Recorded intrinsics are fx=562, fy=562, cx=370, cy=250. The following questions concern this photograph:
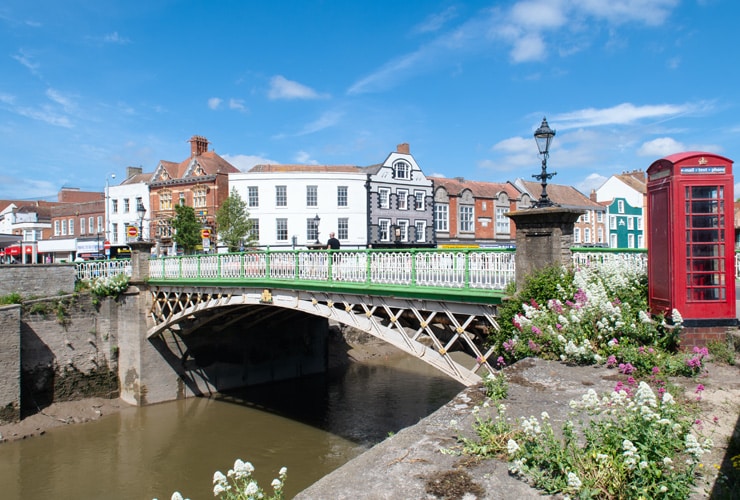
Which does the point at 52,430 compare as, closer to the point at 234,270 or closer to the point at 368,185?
the point at 234,270

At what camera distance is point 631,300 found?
24.4ft

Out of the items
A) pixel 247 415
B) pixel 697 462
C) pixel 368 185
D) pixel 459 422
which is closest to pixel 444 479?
pixel 459 422

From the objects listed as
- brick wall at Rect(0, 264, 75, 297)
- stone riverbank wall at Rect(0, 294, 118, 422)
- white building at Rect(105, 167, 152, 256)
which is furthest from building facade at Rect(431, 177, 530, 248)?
brick wall at Rect(0, 264, 75, 297)

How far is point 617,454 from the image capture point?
362 cm

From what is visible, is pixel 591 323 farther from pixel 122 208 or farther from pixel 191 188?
pixel 122 208

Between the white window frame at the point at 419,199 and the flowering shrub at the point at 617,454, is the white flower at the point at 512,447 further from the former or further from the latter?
the white window frame at the point at 419,199

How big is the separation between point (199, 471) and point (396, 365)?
1466 cm

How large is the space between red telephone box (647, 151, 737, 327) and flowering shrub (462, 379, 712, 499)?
2.96 m

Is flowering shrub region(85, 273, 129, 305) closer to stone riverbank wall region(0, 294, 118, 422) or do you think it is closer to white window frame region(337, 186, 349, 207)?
stone riverbank wall region(0, 294, 118, 422)

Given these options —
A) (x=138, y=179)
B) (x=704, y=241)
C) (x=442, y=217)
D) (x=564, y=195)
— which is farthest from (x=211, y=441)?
(x=564, y=195)

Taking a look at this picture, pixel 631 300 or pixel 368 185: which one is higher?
pixel 368 185

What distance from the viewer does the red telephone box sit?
6730 mm

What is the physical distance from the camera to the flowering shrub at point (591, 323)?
6387mm

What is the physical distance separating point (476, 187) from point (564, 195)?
10300mm
